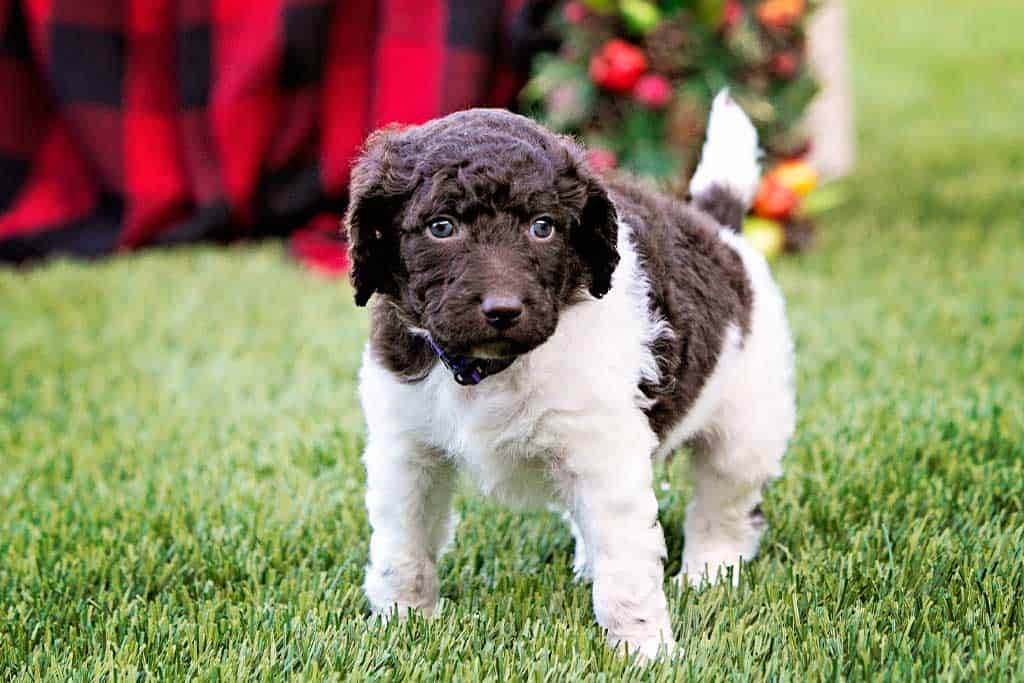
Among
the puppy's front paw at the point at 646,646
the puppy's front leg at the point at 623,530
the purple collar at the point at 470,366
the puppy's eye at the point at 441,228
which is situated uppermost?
the puppy's eye at the point at 441,228

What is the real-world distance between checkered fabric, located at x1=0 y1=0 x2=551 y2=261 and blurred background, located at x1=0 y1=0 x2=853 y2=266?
1cm

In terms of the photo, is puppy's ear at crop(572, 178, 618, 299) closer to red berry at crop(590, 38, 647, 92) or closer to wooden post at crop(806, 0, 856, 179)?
red berry at crop(590, 38, 647, 92)

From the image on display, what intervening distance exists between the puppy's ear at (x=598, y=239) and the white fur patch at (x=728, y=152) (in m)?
0.96

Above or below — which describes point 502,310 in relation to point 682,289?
above

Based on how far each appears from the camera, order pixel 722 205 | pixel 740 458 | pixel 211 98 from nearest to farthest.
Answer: pixel 740 458, pixel 722 205, pixel 211 98

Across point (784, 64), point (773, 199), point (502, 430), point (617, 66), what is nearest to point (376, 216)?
point (502, 430)

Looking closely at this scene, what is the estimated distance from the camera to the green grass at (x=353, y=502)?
2.52 m

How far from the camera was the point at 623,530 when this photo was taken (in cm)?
250

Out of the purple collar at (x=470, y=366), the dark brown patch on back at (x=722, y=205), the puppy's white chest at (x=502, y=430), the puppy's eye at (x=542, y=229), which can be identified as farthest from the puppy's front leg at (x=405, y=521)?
the dark brown patch on back at (x=722, y=205)

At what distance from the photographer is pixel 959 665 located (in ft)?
7.62

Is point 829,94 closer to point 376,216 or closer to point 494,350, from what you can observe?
point 376,216

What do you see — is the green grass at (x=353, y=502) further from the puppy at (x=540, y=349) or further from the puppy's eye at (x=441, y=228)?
the puppy's eye at (x=441, y=228)

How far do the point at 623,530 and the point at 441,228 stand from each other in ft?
2.34

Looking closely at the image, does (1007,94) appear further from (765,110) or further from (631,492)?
(631,492)
